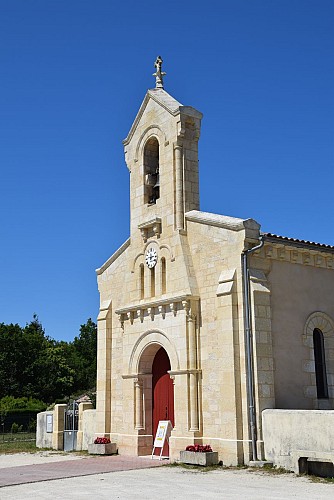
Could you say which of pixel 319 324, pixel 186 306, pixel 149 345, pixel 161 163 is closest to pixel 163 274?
pixel 186 306

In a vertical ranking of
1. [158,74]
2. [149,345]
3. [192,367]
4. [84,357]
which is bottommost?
[192,367]

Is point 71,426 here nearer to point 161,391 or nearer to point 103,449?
point 103,449

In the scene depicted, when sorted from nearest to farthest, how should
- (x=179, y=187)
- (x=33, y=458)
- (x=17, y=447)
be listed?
(x=179, y=187)
(x=33, y=458)
(x=17, y=447)

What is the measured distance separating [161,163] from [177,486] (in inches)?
417

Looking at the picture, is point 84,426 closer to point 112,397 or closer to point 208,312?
point 112,397

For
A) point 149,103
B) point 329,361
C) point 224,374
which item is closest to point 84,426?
point 224,374

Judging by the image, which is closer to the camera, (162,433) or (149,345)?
(162,433)

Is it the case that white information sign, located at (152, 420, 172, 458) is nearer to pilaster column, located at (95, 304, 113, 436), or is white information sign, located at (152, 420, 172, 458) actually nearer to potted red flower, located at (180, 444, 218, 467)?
potted red flower, located at (180, 444, 218, 467)

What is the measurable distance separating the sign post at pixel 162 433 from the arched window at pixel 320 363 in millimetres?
4475

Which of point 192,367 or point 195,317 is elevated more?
point 195,317

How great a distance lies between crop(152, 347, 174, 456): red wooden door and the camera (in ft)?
60.4

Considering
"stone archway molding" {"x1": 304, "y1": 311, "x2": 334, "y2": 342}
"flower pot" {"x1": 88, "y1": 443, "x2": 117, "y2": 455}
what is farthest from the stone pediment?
"flower pot" {"x1": 88, "y1": 443, "x2": 117, "y2": 455}

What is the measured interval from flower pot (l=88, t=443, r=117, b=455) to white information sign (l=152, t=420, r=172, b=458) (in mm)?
2156

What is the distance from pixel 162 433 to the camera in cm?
1762
